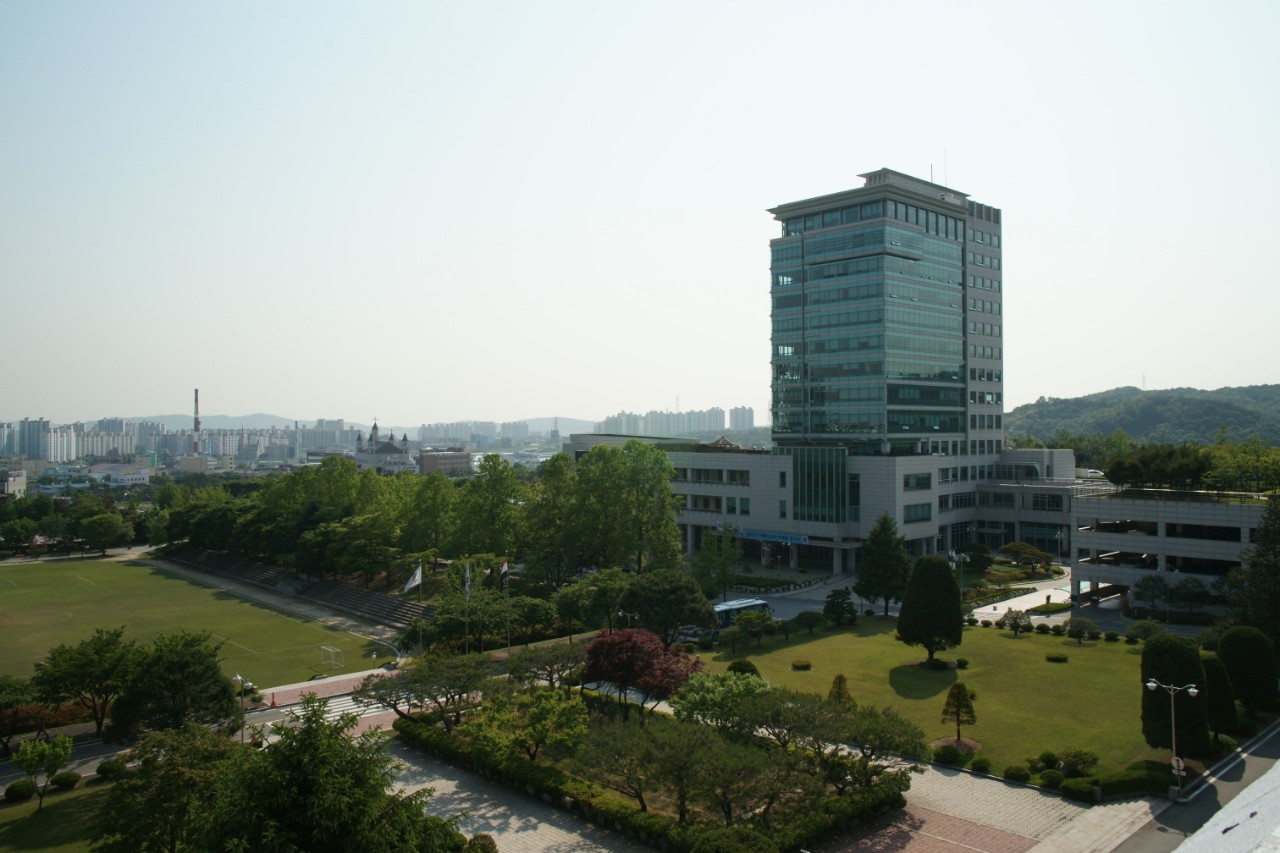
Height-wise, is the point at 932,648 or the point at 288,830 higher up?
the point at 288,830

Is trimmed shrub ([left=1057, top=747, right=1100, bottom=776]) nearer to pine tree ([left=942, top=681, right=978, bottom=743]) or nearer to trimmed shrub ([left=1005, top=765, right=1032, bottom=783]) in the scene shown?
trimmed shrub ([left=1005, top=765, right=1032, bottom=783])

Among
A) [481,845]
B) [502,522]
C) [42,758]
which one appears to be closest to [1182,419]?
[502,522]

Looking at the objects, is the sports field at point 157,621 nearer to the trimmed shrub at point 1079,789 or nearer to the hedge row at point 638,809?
the hedge row at point 638,809

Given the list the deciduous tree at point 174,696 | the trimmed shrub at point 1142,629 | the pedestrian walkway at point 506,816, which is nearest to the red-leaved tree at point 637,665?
the pedestrian walkway at point 506,816

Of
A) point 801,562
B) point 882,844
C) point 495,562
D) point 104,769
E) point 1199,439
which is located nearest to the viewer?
point 882,844

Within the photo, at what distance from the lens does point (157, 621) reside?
54.7 meters

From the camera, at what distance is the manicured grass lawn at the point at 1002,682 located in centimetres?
2814

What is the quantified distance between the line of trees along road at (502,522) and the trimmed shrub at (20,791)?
2814 cm

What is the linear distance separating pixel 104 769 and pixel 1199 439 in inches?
7372

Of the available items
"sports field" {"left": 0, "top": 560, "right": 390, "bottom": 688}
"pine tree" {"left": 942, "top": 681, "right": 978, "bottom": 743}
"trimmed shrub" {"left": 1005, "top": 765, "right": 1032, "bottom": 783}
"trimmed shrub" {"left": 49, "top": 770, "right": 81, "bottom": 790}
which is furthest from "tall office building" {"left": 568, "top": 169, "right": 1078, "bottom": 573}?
"trimmed shrub" {"left": 49, "top": 770, "right": 81, "bottom": 790}

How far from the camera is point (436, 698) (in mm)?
30406

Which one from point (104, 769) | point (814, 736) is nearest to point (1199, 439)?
point (814, 736)

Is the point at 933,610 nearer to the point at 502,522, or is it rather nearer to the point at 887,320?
the point at 502,522

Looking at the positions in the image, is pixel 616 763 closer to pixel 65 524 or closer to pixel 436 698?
pixel 436 698
